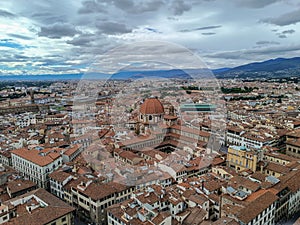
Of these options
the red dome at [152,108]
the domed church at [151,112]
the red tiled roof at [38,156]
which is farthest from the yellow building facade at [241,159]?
the red tiled roof at [38,156]

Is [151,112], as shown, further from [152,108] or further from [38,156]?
[38,156]

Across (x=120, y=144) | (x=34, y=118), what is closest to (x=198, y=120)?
(x=120, y=144)

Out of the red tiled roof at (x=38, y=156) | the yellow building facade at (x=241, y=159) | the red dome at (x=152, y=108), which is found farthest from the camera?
the red dome at (x=152, y=108)

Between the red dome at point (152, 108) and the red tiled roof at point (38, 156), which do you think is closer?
the red tiled roof at point (38, 156)

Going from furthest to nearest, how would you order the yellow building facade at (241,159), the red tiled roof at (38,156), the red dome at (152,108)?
the red dome at (152,108), the red tiled roof at (38,156), the yellow building facade at (241,159)

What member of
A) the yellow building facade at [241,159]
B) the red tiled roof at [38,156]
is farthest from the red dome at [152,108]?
the red tiled roof at [38,156]

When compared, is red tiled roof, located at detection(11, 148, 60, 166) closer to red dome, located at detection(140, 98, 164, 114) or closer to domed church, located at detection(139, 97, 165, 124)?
domed church, located at detection(139, 97, 165, 124)

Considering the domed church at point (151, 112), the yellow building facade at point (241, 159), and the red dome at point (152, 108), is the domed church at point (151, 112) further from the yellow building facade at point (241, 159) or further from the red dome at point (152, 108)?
the yellow building facade at point (241, 159)

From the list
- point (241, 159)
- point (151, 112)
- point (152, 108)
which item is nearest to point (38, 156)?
point (151, 112)

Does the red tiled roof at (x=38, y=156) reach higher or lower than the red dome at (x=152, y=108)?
lower

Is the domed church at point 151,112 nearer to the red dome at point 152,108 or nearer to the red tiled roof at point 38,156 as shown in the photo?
the red dome at point 152,108

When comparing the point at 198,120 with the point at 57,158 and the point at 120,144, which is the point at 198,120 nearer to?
the point at 120,144
